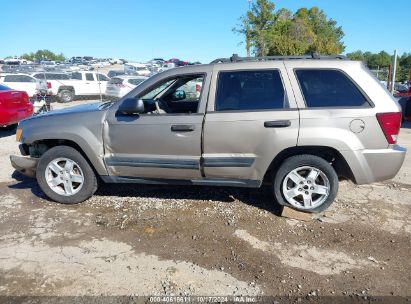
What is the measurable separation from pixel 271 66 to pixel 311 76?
18.0 inches

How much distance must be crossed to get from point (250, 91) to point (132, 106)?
1.36 meters

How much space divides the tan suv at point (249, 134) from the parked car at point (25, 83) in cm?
1475

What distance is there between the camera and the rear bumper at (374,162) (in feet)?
12.6

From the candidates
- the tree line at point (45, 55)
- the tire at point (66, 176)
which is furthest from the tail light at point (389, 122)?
Answer: the tree line at point (45, 55)

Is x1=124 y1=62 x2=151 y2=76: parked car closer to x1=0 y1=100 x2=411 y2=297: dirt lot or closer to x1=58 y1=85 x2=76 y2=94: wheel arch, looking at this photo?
x1=58 y1=85 x2=76 y2=94: wheel arch

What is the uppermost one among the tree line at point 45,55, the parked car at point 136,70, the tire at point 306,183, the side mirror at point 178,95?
the tree line at point 45,55

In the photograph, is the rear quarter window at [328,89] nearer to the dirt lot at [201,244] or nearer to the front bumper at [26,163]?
the dirt lot at [201,244]

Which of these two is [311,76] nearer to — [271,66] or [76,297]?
[271,66]

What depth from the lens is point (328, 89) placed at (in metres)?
3.91

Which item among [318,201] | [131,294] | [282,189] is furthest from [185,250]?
[318,201]

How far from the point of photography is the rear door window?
395 centimetres

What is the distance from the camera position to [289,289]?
9.35ft

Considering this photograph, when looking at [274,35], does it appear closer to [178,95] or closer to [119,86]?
[119,86]

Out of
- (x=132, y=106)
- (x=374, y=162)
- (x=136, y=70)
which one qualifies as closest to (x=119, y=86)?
(x=132, y=106)
